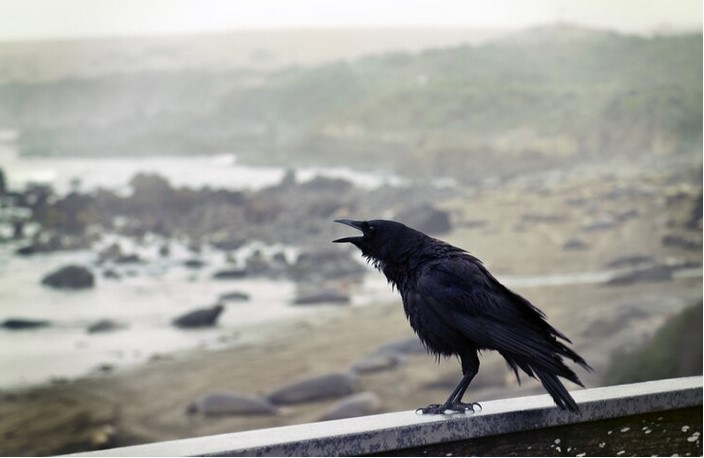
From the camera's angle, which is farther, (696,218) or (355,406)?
(696,218)

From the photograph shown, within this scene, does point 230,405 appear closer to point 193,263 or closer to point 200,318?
point 200,318

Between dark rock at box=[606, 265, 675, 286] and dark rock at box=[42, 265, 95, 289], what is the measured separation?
388 cm

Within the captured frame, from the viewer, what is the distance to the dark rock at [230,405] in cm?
671

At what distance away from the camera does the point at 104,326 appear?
21.3 feet

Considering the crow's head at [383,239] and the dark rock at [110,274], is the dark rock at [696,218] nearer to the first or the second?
the dark rock at [110,274]

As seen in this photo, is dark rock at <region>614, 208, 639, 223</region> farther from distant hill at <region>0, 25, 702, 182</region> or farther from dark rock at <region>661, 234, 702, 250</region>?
distant hill at <region>0, 25, 702, 182</region>

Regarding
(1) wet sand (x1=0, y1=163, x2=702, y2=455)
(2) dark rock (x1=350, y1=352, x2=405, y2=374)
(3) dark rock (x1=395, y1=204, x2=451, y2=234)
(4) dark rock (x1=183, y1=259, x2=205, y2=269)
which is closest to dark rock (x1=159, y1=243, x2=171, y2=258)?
(4) dark rock (x1=183, y1=259, x2=205, y2=269)

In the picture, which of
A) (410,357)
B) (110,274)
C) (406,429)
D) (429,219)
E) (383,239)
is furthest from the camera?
(429,219)

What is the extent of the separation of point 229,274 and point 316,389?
100cm

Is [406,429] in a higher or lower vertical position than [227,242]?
lower

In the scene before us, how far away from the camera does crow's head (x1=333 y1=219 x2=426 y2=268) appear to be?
2.25 m

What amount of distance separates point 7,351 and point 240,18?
9.64 ft

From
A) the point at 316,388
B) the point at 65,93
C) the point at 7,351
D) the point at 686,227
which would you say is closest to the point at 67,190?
the point at 65,93

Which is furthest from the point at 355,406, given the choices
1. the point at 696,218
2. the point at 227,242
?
the point at 696,218
